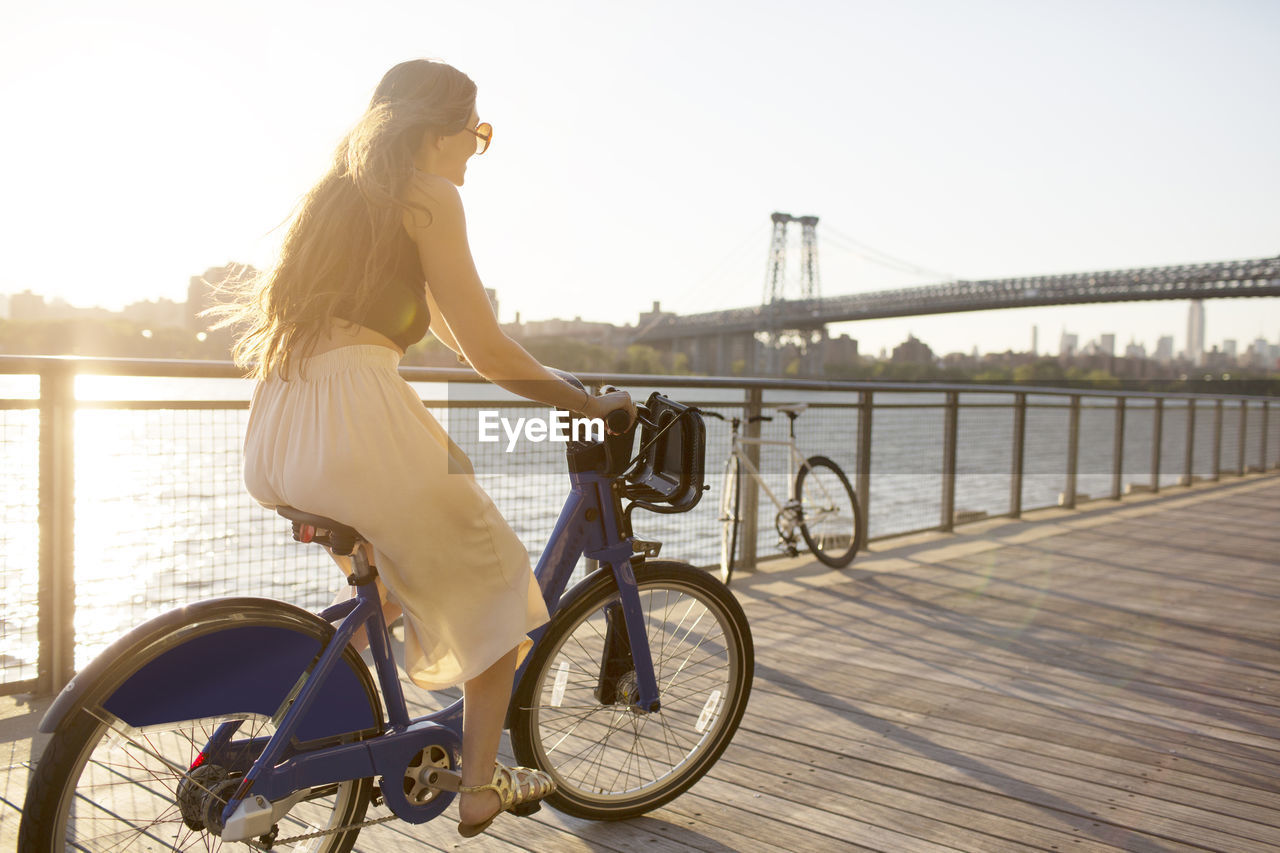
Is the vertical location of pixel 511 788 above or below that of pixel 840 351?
below

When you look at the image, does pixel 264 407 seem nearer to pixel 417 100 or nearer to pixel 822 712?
pixel 417 100

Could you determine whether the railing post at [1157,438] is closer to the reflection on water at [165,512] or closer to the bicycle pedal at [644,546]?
the reflection on water at [165,512]

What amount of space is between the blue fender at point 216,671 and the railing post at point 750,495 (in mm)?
3461

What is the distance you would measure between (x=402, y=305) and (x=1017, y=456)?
6394mm

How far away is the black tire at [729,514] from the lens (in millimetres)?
4867

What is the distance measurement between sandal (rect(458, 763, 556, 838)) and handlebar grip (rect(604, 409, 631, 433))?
2.18 ft

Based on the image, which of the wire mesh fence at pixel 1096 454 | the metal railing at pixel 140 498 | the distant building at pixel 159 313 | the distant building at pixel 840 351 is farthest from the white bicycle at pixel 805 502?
the distant building at pixel 840 351

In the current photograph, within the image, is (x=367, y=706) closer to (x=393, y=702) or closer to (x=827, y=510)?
(x=393, y=702)

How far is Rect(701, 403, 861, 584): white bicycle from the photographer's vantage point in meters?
5.18

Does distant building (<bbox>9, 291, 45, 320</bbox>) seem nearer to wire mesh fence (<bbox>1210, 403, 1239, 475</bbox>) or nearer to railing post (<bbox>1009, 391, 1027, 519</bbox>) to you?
railing post (<bbox>1009, 391, 1027, 519</bbox>)

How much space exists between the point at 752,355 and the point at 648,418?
26.9m

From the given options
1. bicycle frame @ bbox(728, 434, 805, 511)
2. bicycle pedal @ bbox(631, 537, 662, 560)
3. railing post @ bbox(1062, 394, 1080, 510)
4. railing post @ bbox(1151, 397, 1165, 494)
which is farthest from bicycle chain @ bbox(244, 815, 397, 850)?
railing post @ bbox(1151, 397, 1165, 494)

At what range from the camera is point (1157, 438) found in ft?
31.3

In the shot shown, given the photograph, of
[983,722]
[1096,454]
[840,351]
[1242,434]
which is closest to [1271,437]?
[1242,434]
